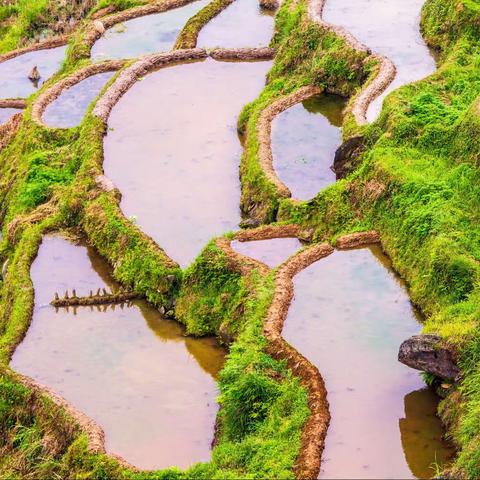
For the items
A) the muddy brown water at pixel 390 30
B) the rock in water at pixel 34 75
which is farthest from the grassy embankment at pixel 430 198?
the rock in water at pixel 34 75

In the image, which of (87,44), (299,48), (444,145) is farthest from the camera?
(87,44)

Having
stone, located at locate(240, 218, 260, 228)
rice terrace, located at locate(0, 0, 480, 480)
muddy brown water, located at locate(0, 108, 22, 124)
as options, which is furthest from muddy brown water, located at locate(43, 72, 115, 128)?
stone, located at locate(240, 218, 260, 228)

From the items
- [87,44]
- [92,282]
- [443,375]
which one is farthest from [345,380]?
[87,44]

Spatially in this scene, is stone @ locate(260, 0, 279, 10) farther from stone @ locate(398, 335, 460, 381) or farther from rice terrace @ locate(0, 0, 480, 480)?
stone @ locate(398, 335, 460, 381)

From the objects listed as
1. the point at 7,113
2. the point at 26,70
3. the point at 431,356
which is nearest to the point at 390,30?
the point at 7,113

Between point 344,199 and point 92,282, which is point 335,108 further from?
point 92,282

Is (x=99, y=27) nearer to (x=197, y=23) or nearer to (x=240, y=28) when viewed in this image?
(x=197, y=23)
